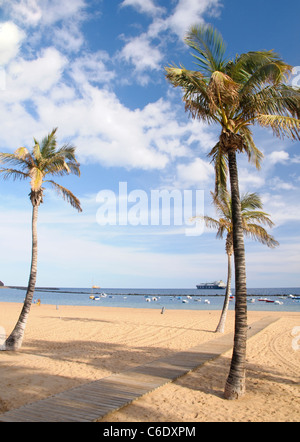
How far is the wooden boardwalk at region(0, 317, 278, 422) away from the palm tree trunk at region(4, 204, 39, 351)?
18.6ft

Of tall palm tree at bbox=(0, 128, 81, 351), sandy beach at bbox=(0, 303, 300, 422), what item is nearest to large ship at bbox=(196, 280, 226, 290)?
sandy beach at bbox=(0, 303, 300, 422)

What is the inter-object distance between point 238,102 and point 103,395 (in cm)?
811

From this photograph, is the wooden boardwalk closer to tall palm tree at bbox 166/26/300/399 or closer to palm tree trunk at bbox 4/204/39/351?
tall palm tree at bbox 166/26/300/399

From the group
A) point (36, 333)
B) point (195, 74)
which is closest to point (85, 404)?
point (195, 74)

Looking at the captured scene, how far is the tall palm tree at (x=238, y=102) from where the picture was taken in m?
7.46

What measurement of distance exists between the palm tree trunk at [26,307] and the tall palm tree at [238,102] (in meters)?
8.47

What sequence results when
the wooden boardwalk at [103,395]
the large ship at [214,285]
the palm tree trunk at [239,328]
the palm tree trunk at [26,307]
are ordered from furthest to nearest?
the large ship at [214,285]
the palm tree trunk at [26,307]
the palm tree trunk at [239,328]
the wooden boardwalk at [103,395]

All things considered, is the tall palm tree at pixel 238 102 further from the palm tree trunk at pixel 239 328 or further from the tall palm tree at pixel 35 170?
the tall palm tree at pixel 35 170

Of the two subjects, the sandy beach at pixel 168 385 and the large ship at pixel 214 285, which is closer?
the sandy beach at pixel 168 385

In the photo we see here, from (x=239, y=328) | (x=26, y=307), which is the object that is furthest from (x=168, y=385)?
(x=26, y=307)

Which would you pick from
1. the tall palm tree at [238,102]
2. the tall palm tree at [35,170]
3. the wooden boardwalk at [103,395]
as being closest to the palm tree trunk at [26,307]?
the tall palm tree at [35,170]

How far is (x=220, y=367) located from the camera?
10.2m
